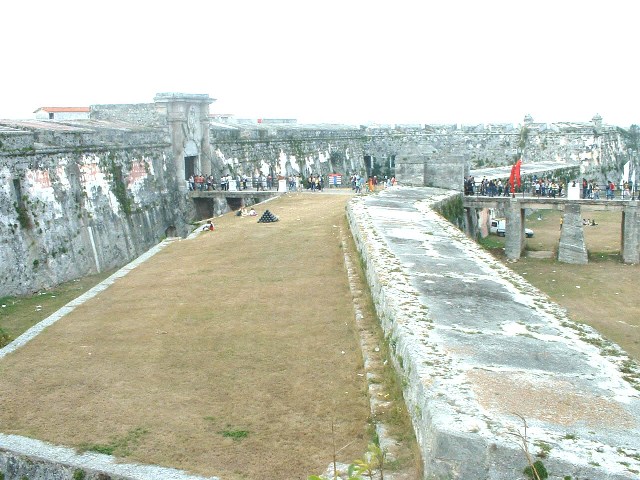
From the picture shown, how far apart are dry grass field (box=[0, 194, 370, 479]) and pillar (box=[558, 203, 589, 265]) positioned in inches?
479

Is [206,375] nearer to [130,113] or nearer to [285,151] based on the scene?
[130,113]

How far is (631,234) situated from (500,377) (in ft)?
59.7

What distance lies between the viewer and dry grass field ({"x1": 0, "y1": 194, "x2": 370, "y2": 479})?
584cm

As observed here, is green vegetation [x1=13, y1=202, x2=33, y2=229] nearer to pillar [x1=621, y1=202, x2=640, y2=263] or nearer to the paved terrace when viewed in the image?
the paved terrace

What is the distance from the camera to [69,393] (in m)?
6.91

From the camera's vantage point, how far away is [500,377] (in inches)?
210

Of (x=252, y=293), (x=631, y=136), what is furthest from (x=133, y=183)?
(x=631, y=136)

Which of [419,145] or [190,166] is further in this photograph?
[419,145]

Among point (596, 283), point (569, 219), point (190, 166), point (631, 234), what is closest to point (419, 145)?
point (190, 166)

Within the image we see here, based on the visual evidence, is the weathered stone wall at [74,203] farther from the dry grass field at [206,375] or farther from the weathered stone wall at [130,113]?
the dry grass field at [206,375]

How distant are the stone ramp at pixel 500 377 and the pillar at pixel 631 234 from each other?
14133 mm

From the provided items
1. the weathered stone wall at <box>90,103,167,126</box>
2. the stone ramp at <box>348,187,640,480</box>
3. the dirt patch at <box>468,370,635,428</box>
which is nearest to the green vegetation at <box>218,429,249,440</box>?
the stone ramp at <box>348,187,640,480</box>

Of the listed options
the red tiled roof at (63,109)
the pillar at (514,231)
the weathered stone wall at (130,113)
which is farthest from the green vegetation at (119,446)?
the red tiled roof at (63,109)

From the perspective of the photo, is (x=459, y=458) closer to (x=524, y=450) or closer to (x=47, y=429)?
(x=524, y=450)
